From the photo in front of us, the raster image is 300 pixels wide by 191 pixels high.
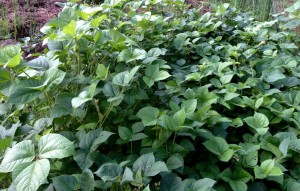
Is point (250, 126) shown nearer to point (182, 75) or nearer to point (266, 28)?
point (182, 75)

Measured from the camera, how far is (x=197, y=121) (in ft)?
4.00

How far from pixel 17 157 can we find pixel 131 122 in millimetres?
557

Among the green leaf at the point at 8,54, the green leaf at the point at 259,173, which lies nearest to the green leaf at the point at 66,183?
the green leaf at the point at 8,54

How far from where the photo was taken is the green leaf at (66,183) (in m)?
0.94

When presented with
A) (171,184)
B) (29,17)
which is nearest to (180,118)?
(171,184)

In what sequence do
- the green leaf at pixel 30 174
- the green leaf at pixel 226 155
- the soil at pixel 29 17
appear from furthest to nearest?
1. the soil at pixel 29 17
2. the green leaf at pixel 226 155
3. the green leaf at pixel 30 174

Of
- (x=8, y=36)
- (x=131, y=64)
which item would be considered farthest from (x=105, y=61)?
(x=8, y=36)

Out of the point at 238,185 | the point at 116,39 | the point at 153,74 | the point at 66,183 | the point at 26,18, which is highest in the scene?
the point at 116,39

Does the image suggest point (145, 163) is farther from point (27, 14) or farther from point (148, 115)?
point (27, 14)

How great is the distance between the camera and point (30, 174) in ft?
2.71

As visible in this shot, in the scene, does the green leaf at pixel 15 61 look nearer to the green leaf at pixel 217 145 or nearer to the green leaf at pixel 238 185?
the green leaf at pixel 217 145

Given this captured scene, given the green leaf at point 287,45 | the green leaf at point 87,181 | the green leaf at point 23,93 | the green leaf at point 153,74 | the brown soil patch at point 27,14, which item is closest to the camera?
the green leaf at point 87,181

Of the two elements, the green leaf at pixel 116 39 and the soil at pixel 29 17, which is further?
the soil at pixel 29 17

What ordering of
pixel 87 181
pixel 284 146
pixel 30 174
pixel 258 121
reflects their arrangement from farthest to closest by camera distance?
pixel 258 121, pixel 284 146, pixel 87 181, pixel 30 174
